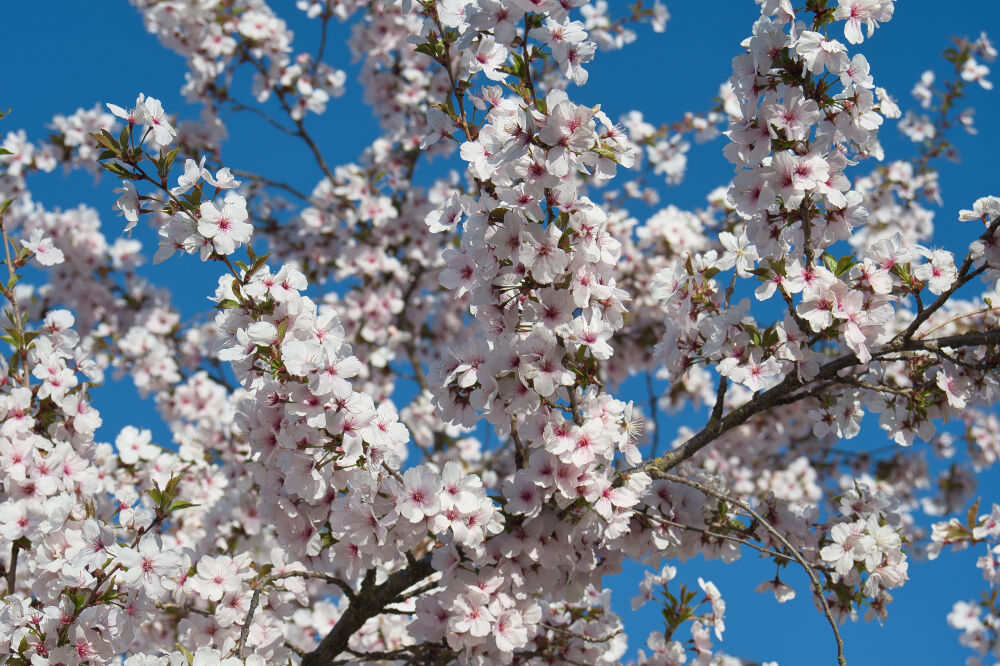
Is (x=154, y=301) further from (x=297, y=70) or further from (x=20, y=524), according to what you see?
(x=20, y=524)

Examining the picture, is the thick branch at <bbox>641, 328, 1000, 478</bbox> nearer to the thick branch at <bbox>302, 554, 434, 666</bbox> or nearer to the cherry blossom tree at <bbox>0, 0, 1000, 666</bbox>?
the cherry blossom tree at <bbox>0, 0, 1000, 666</bbox>

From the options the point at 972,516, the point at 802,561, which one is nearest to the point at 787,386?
the point at 802,561

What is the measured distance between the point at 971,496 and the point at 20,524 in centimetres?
999

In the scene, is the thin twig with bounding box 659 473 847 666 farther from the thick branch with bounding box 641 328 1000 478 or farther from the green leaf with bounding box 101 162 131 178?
the green leaf with bounding box 101 162 131 178

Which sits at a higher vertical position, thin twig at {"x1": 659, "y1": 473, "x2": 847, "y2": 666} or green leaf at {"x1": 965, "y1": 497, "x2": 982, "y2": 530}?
green leaf at {"x1": 965, "y1": 497, "x2": 982, "y2": 530}

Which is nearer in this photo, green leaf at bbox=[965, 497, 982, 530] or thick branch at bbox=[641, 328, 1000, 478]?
thick branch at bbox=[641, 328, 1000, 478]

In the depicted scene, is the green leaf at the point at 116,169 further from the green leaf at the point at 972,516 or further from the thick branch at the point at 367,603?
the green leaf at the point at 972,516

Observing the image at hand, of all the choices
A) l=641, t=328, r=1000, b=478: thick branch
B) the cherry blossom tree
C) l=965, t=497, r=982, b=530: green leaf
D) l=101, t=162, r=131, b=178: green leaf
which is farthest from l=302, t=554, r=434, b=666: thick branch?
l=965, t=497, r=982, b=530: green leaf

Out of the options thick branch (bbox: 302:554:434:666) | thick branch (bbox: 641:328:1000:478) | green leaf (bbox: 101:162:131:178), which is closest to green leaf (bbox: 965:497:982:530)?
thick branch (bbox: 641:328:1000:478)

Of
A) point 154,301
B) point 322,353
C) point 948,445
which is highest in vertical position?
point 948,445

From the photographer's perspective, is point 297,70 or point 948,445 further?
point 948,445

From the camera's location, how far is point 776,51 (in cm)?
343

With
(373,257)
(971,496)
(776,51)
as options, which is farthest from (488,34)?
(971,496)

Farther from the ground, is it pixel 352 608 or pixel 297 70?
pixel 297 70
